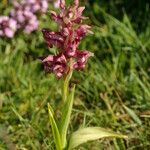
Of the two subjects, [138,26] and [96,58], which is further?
[138,26]

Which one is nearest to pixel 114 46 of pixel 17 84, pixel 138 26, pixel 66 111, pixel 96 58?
pixel 96 58

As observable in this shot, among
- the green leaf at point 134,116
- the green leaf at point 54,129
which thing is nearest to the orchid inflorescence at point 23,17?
the green leaf at point 134,116

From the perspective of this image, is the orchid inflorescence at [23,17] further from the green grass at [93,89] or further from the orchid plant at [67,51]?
the orchid plant at [67,51]

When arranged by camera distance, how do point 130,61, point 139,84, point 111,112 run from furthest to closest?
point 130,61 → point 139,84 → point 111,112

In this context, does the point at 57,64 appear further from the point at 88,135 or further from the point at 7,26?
the point at 7,26

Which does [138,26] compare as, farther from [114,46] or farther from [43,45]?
[43,45]

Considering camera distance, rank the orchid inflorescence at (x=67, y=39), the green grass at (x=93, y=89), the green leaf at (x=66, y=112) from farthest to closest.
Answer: the green grass at (x=93, y=89), the green leaf at (x=66, y=112), the orchid inflorescence at (x=67, y=39)
